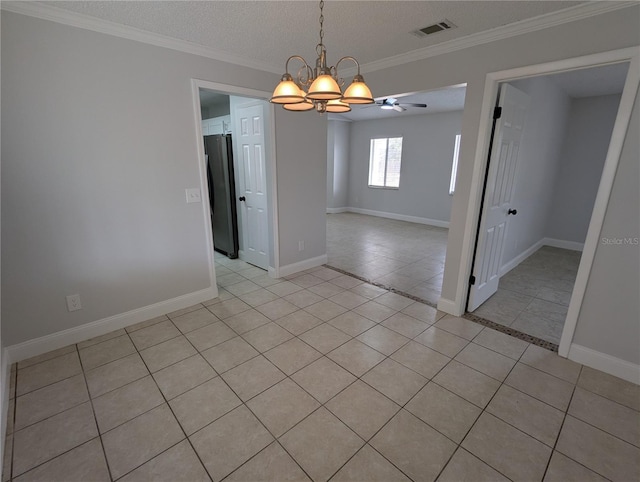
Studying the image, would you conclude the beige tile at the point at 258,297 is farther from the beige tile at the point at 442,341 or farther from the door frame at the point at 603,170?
the door frame at the point at 603,170

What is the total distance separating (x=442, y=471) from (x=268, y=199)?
3.08 m

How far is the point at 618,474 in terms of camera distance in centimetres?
146

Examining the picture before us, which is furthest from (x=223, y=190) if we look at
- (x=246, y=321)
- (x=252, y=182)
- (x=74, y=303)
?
(x=74, y=303)

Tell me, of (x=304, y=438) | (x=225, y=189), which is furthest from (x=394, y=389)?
(x=225, y=189)

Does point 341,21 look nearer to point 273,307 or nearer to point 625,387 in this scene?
point 273,307

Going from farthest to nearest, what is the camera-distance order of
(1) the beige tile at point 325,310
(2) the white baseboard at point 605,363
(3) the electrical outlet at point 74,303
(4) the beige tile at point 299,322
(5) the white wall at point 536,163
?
(5) the white wall at point 536,163 → (1) the beige tile at point 325,310 → (4) the beige tile at point 299,322 → (3) the electrical outlet at point 74,303 → (2) the white baseboard at point 605,363

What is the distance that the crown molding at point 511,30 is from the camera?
1.85 meters

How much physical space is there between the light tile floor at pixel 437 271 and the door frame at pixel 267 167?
1.04 metres

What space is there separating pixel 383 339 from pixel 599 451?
1.38 m

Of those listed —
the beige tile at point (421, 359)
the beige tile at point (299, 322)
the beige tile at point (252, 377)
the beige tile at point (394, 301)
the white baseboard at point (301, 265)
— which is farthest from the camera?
the white baseboard at point (301, 265)

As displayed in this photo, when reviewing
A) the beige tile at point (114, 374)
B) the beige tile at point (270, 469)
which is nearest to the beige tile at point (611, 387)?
the beige tile at point (270, 469)

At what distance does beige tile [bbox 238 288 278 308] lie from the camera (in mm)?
3189

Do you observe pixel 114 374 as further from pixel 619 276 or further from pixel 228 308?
pixel 619 276

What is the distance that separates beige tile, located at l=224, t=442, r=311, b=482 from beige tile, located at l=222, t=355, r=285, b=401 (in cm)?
43
